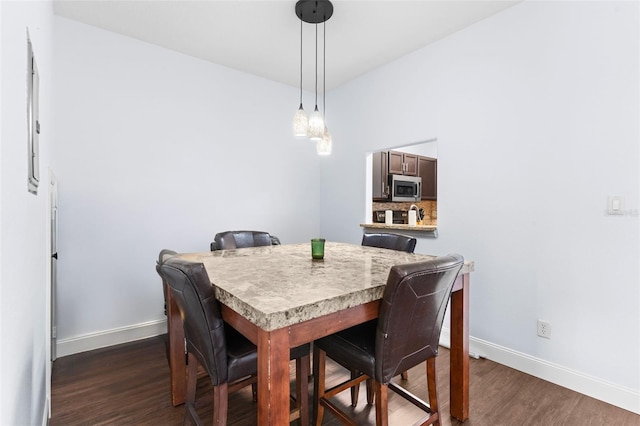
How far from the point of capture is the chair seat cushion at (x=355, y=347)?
4.24 ft

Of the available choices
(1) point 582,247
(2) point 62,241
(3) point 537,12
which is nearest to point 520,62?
(3) point 537,12

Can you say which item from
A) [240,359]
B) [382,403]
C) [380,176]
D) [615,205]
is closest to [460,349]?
[382,403]

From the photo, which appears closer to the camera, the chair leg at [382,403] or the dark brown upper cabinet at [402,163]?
the chair leg at [382,403]

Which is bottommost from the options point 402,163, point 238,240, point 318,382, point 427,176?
point 318,382

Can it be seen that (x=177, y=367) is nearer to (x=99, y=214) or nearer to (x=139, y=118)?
(x=99, y=214)

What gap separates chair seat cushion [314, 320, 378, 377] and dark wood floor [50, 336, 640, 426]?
0.58 m

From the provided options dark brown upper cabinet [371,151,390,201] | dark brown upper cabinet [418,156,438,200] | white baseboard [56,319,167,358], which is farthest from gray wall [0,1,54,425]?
dark brown upper cabinet [418,156,438,200]

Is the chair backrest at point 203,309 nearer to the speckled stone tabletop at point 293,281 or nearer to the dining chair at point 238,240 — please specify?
the speckled stone tabletop at point 293,281

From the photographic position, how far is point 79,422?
1.72 m

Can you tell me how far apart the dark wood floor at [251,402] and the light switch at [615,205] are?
120cm

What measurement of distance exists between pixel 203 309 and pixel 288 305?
15.5 inches

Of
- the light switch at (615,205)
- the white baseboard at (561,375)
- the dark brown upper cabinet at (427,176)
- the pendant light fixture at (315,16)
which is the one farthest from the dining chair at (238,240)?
the dark brown upper cabinet at (427,176)

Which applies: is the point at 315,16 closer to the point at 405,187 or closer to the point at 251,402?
the point at 405,187

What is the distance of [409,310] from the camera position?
124 cm
